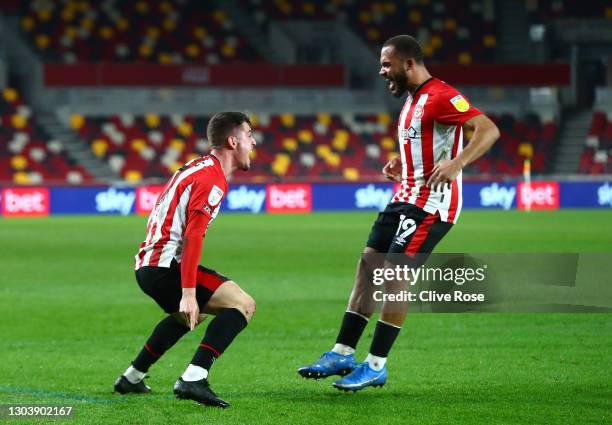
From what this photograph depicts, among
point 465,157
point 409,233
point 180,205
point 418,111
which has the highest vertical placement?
point 418,111

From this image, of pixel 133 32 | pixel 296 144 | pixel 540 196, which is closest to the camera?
pixel 540 196

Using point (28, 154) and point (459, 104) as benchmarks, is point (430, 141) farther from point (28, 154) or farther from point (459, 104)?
point (28, 154)

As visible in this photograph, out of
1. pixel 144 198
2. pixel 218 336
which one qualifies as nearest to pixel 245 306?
pixel 218 336

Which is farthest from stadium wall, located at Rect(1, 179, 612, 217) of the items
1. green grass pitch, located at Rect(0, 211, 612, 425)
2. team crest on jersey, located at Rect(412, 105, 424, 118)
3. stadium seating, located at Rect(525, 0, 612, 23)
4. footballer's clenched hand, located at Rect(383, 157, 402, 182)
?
team crest on jersey, located at Rect(412, 105, 424, 118)

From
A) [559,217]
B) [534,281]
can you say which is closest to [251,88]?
[559,217]

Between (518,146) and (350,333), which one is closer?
(350,333)

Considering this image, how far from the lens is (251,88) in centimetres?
4059

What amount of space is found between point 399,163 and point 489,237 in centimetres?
1424

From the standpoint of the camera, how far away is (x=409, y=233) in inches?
273

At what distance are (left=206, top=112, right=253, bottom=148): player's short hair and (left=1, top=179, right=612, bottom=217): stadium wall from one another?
24392 millimetres

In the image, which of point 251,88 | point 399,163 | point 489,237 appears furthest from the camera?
point 251,88

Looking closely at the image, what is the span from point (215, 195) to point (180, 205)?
0.23 meters

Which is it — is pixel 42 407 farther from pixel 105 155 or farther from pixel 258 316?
pixel 105 155

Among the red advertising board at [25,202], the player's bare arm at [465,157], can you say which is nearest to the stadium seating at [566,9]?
the red advertising board at [25,202]
